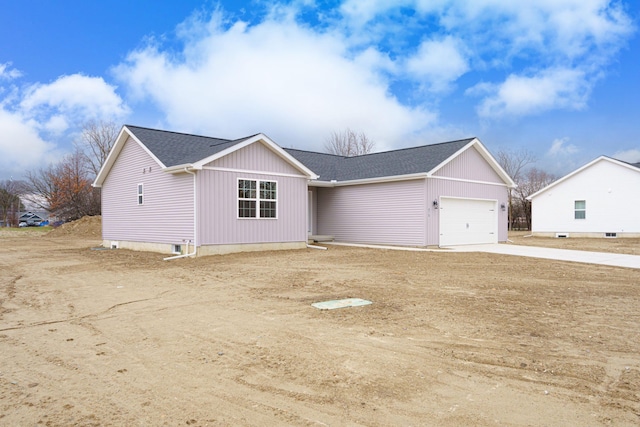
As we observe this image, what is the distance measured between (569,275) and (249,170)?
10.7 m

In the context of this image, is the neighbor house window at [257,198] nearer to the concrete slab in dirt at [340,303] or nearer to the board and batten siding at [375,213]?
the board and batten siding at [375,213]

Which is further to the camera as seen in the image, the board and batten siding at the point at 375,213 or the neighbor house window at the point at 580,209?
the neighbor house window at the point at 580,209

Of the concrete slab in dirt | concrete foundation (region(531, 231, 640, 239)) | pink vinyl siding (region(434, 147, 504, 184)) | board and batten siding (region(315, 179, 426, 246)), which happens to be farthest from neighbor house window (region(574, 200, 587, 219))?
the concrete slab in dirt

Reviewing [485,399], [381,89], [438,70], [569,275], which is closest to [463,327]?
[485,399]

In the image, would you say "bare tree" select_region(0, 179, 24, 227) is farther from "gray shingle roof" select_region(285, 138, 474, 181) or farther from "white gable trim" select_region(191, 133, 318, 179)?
"white gable trim" select_region(191, 133, 318, 179)

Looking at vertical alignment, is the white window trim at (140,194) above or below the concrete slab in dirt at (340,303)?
above

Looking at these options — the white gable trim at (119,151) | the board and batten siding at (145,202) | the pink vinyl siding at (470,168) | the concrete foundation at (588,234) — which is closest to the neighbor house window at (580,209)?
the concrete foundation at (588,234)

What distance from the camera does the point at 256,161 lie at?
1638cm

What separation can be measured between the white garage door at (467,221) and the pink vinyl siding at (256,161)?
682 centimetres

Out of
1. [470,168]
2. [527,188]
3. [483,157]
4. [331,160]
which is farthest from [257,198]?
[527,188]

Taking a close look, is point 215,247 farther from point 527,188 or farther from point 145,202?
point 527,188

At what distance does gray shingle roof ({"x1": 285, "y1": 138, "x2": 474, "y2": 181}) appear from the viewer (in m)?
19.0

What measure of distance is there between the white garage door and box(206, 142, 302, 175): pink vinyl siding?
682 cm

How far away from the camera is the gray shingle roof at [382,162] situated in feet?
62.3
